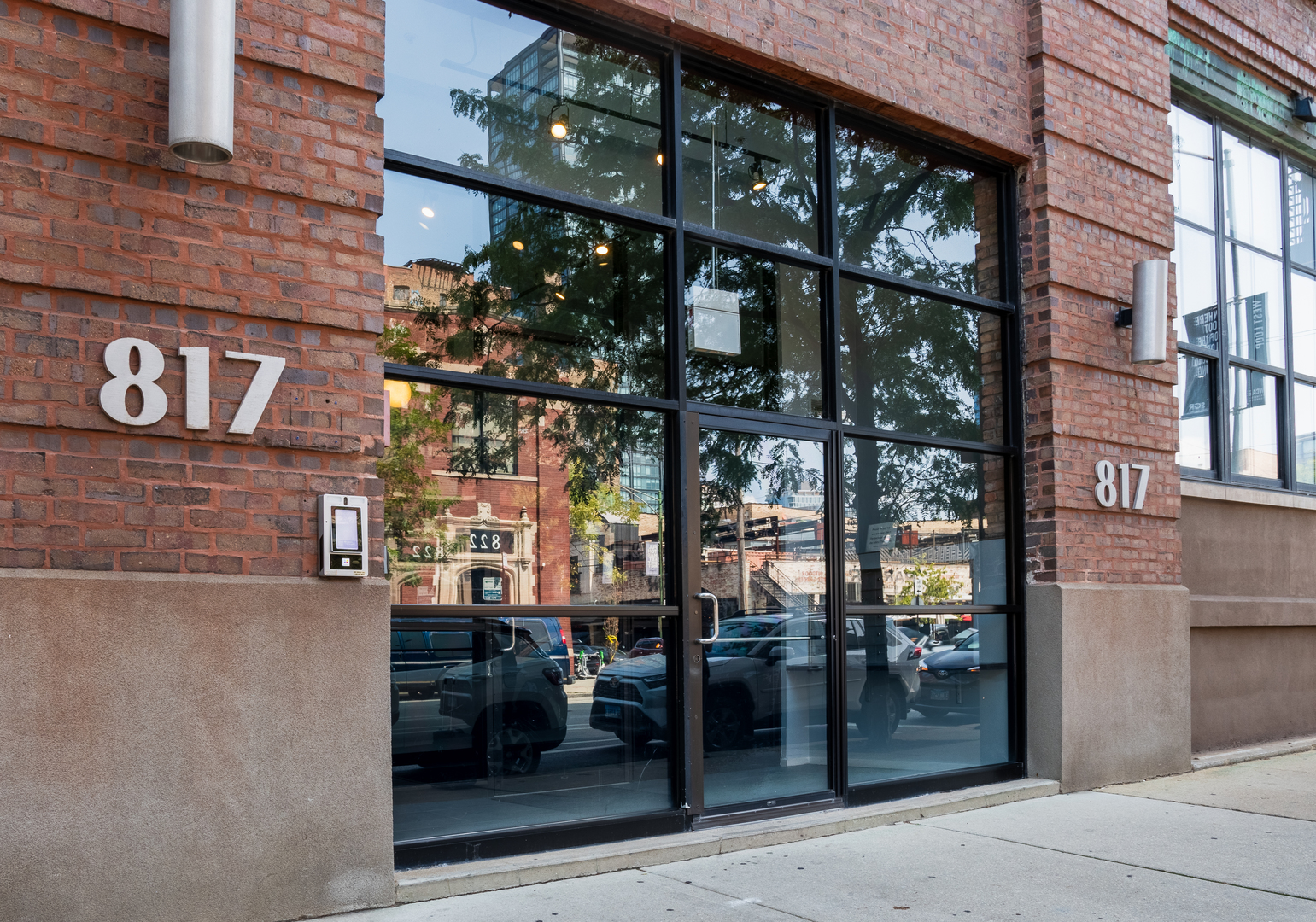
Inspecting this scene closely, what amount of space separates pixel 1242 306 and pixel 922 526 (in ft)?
16.1

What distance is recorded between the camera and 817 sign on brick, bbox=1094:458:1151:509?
796cm

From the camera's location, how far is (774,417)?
6605mm

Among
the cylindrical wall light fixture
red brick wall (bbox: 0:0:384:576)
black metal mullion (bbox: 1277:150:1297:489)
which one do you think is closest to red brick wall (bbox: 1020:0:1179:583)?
black metal mullion (bbox: 1277:150:1297:489)

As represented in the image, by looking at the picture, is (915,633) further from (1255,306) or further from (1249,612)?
(1255,306)

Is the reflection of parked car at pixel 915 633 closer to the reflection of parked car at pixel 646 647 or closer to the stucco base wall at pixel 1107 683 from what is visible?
the stucco base wall at pixel 1107 683

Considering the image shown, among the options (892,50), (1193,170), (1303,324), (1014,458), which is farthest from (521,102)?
(1303,324)

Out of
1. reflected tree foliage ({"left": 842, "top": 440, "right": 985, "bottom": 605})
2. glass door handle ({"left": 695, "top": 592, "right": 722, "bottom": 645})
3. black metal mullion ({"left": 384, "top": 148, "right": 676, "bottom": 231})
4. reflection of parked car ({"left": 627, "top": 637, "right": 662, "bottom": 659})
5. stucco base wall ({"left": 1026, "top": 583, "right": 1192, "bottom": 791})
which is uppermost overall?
black metal mullion ({"left": 384, "top": 148, "right": 676, "bottom": 231})

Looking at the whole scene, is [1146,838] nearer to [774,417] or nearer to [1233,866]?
[1233,866]

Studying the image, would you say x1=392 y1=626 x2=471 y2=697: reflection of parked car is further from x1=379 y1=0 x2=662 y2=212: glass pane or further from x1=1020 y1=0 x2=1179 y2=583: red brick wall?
x1=1020 y1=0 x2=1179 y2=583: red brick wall

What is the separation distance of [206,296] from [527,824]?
2.84 metres

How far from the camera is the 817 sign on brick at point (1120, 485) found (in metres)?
7.96

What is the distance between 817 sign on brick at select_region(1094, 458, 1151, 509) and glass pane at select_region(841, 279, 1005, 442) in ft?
2.54

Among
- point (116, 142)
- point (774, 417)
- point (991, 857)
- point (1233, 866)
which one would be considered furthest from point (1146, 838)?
point (116, 142)

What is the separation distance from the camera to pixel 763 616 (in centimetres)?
648
